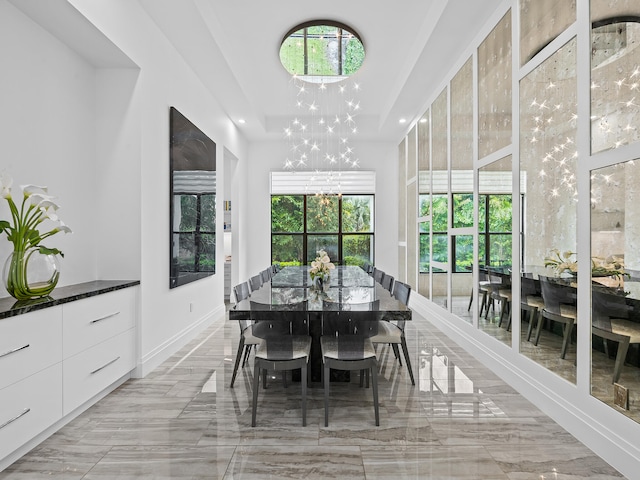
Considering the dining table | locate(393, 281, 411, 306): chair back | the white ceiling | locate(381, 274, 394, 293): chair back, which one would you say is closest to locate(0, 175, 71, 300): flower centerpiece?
the dining table

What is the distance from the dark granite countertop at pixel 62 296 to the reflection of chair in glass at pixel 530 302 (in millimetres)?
3020

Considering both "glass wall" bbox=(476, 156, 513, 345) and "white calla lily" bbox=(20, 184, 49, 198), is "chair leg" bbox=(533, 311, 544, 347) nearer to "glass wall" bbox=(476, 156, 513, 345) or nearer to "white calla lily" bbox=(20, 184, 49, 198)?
"glass wall" bbox=(476, 156, 513, 345)

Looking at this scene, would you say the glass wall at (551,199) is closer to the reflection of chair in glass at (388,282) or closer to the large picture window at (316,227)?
the reflection of chair in glass at (388,282)

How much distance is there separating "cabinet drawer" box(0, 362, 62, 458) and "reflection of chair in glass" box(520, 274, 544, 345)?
3.08 metres

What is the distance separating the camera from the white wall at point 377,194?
7648mm

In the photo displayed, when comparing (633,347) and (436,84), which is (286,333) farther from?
(436,84)

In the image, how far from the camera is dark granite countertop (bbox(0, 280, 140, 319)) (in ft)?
6.31

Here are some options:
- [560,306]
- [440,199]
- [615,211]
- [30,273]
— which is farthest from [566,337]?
[30,273]

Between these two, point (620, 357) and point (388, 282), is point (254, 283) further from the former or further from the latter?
point (620, 357)

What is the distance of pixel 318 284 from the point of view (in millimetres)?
3482

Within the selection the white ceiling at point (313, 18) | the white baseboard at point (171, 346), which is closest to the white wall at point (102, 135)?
the white baseboard at point (171, 346)

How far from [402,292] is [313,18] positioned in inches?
115

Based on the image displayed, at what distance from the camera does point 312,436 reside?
220cm

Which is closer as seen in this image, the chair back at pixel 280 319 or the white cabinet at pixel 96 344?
the white cabinet at pixel 96 344
